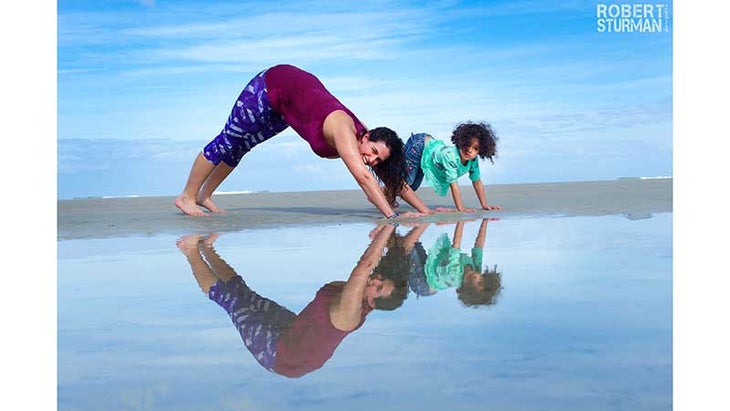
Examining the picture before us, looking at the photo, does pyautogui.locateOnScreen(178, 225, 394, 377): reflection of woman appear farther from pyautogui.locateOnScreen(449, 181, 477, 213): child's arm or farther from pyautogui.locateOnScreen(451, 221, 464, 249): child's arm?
pyautogui.locateOnScreen(449, 181, 477, 213): child's arm

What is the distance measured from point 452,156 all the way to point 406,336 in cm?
386

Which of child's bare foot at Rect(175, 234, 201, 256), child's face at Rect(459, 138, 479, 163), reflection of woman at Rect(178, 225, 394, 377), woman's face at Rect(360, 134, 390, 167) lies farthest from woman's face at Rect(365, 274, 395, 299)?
child's face at Rect(459, 138, 479, 163)

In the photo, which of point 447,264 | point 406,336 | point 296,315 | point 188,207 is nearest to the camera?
point 406,336

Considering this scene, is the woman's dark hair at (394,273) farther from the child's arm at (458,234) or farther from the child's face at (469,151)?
the child's face at (469,151)

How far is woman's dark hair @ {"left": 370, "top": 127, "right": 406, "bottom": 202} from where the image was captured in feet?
14.8

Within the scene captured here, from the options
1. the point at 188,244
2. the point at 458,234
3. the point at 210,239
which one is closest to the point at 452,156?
the point at 458,234

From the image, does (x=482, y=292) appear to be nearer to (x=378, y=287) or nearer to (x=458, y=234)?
(x=378, y=287)

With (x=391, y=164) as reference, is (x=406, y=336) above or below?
above

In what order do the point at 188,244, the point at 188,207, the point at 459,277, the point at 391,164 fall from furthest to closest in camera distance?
the point at 188,207 < the point at 391,164 < the point at 188,244 < the point at 459,277

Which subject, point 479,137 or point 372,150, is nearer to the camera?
point 372,150

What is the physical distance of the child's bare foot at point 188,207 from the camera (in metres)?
5.20

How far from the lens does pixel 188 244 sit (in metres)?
3.28

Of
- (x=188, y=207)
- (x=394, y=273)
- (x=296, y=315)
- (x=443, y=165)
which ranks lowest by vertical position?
(x=188, y=207)

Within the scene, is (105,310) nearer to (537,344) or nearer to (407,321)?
(407,321)
